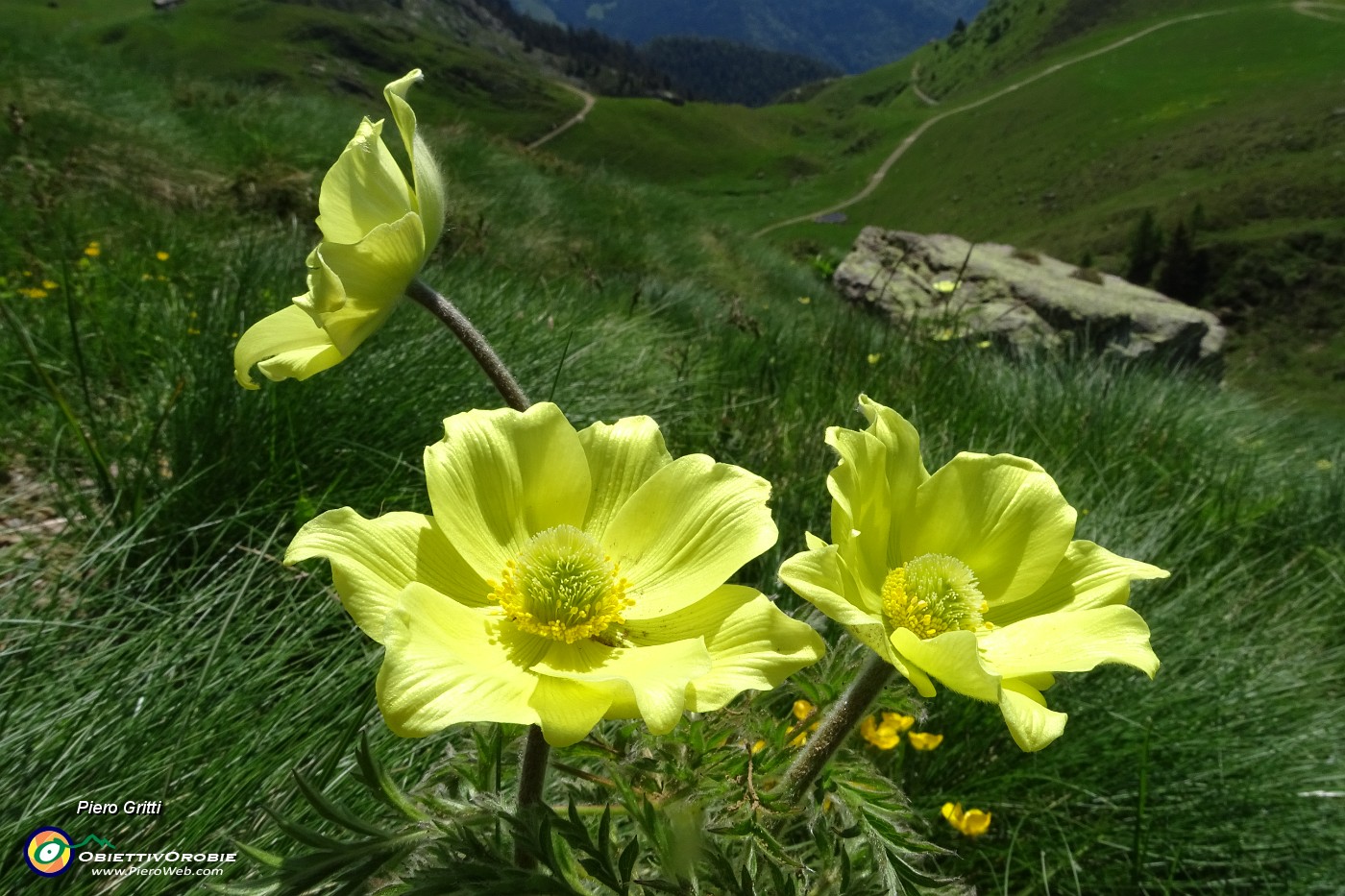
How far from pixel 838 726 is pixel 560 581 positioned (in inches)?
16.4

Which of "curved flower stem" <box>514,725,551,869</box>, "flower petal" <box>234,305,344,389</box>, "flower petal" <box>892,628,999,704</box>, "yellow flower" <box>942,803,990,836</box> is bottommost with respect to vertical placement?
"yellow flower" <box>942,803,990,836</box>

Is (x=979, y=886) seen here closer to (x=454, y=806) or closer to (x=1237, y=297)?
(x=454, y=806)

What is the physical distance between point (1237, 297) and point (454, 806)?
4892 centimetres

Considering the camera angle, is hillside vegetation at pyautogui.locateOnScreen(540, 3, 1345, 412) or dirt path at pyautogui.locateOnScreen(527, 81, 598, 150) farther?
dirt path at pyautogui.locateOnScreen(527, 81, 598, 150)

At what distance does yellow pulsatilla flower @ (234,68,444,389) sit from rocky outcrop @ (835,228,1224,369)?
753 cm

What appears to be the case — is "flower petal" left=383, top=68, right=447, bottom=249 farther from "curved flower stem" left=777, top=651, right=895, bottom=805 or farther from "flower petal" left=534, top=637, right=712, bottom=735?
"curved flower stem" left=777, top=651, right=895, bottom=805

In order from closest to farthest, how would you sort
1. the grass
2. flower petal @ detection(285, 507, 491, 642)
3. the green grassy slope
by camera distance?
flower petal @ detection(285, 507, 491, 642) → the grass → the green grassy slope

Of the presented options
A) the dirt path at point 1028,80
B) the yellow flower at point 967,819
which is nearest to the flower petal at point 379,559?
the yellow flower at point 967,819

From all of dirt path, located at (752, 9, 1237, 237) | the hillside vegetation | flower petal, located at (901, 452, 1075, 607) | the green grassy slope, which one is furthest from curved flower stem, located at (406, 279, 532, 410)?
dirt path, located at (752, 9, 1237, 237)

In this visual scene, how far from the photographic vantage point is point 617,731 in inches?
44.9

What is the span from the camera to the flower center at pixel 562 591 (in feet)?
3.34

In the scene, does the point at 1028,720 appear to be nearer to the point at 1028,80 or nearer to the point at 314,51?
the point at 314,51

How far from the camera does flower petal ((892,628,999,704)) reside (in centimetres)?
86

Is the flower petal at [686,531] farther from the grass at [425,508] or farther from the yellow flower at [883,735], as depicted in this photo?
the yellow flower at [883,735]
